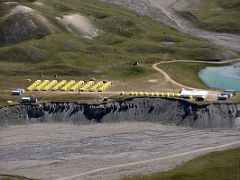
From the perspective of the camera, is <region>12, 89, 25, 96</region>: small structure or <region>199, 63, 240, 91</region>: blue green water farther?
<region>199, 63, 240, 91</region>: blue green water

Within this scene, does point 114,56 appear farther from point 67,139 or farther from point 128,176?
point 128,176

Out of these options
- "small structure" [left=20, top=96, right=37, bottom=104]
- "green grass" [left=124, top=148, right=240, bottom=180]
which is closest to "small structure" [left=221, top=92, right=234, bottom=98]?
"green grass" [left=124, top=148, right=240, bottom=180]

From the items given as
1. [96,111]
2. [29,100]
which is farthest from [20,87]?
[96,111]

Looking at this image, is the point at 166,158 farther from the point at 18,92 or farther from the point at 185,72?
the point at 185,72

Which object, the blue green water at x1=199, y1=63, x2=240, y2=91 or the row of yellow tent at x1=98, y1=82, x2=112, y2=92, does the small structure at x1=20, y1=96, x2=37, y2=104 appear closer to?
the row of yellow tent at x1=98, y1=82, x2=112, y2=92

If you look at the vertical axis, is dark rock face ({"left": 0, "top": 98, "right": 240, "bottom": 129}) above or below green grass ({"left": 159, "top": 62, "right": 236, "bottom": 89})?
below

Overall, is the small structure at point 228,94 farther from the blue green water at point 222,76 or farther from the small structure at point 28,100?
the small structure at point 28,100
